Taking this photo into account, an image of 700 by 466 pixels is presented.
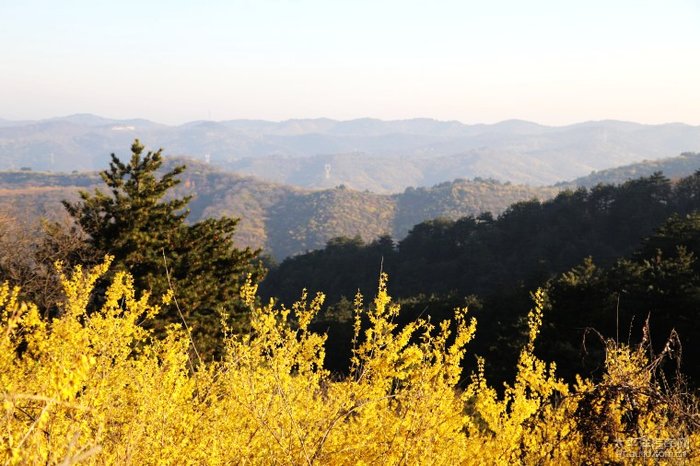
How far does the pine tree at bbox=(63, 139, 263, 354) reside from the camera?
737 inches

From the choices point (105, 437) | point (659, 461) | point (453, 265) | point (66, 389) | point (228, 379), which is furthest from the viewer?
point (453, 265)

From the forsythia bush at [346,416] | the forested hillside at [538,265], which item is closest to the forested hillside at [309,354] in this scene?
the forsythia bush at [346,416]

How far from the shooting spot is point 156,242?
19.2 metres

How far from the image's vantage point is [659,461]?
184 inches

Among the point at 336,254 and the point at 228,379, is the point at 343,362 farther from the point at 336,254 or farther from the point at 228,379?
the point at 336,254

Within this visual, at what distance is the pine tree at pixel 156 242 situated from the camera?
1872cm

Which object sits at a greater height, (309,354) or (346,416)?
(346,416)

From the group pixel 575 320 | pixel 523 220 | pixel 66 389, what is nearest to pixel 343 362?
pixel 575 320

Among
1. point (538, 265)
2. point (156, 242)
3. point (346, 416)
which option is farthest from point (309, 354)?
point (538, 265)

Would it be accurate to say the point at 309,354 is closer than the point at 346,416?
No

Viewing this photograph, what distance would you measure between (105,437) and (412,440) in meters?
2.42

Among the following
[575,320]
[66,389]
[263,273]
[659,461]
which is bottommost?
[575,320]

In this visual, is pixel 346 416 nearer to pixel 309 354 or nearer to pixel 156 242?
pixel 309 354

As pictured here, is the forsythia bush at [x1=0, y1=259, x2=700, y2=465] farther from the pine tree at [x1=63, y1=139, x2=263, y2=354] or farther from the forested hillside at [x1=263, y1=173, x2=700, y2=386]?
the forested hillside at [x1=263, y1=173, x2=700, y2=386]
